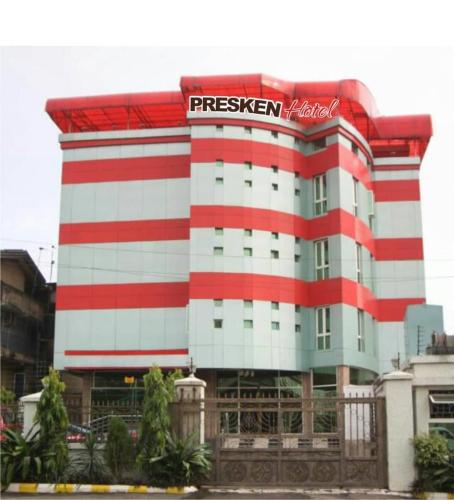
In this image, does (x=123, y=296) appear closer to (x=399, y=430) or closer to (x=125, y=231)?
(x=125, y=231)

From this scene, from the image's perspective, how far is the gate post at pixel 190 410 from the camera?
58.1 feet

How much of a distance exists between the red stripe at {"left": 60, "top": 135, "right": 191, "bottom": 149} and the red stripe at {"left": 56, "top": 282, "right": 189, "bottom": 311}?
27.2 ft

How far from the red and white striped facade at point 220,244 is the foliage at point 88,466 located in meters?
19.2

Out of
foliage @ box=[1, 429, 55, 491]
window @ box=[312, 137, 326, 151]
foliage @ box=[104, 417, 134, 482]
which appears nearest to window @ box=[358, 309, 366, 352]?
window @ box=[312, 137, 326, 151]

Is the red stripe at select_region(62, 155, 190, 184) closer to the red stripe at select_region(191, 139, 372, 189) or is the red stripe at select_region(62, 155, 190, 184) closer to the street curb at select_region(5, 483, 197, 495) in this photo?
the red stripe at select_region(191, 139, 372, 189)

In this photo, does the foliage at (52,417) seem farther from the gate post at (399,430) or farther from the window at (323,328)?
the window at (323,328)

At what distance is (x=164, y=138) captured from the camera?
136 feet

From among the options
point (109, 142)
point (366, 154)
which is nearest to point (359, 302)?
point (366, 154)

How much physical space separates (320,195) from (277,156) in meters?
3.35

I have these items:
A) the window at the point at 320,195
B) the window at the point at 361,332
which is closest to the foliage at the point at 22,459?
the window at the point at 361,332

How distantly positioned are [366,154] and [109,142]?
50.6 ft

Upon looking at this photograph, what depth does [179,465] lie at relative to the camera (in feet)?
55.3

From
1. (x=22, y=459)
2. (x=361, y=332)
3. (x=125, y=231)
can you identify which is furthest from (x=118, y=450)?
(x=361, y=332)

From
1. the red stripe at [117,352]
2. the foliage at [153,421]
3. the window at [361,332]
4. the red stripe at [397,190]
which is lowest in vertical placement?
the foliage at [153,421]
